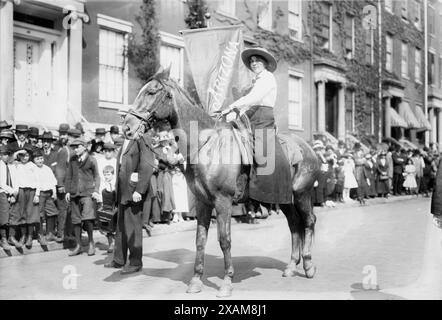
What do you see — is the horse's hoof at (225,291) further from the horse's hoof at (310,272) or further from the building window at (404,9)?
the building window at (404,9)

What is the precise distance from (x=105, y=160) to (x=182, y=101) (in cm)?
391

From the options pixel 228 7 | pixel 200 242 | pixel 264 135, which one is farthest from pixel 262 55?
pixel 228 7

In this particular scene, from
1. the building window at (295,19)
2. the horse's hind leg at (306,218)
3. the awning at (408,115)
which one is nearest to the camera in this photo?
the horse's hind leg at (306,218)

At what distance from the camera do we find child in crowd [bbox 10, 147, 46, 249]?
8.83 meters

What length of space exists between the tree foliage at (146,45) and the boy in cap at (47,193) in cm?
665

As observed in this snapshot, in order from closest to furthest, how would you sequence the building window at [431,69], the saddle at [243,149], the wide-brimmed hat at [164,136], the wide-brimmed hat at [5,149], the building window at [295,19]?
the saddle at [243,149] → the wide-brimmed hat at [5,149] → the wide-brimmed hat at [164,136] → the building window at [295,19] → the building window at [431,69]

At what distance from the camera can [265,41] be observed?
2047 cm

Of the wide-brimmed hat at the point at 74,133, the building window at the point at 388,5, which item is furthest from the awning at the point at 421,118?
the wide-brimmed hat at the point at 74,133

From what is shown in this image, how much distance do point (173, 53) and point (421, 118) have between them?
17.5 metres

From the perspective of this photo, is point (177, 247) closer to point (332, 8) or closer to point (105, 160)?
point (105, 160)

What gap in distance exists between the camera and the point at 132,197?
745 centimetres

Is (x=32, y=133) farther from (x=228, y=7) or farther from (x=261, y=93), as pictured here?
(x=228, y=7)

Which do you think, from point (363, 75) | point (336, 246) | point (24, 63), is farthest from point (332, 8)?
point (336, 246)

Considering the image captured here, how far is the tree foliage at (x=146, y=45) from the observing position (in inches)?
614
